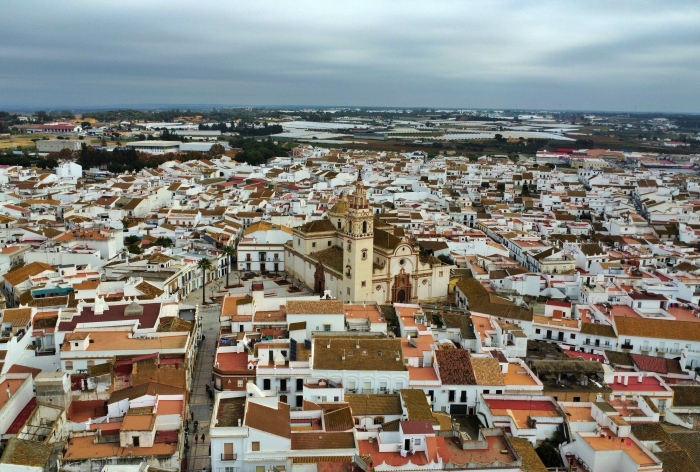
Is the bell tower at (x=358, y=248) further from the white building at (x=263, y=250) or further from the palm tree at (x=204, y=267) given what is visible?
the white building at (x=263, y=250)

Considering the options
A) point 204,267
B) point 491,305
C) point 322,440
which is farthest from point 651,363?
point 204,267

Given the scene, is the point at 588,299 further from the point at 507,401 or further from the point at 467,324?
the point at 507,401

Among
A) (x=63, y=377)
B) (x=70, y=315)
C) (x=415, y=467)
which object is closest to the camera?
(x=415, y=467)

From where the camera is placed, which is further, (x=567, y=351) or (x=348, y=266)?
(x=348, y=266)

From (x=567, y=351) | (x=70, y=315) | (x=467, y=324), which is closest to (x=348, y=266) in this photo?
(x=467, y=324)

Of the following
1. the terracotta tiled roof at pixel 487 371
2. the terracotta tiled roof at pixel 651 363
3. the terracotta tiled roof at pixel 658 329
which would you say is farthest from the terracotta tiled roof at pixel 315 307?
the terracotta tiled roof at pixel 658 329

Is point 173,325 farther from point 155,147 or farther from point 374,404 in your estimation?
point 155,147
